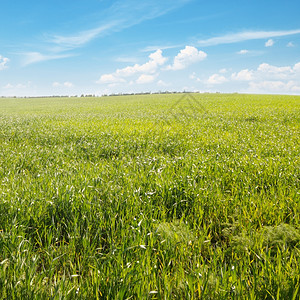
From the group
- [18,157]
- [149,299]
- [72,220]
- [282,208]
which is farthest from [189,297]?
[18,157]

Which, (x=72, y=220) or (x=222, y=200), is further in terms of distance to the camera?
(x=222, y=200)

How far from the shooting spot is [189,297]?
220cm

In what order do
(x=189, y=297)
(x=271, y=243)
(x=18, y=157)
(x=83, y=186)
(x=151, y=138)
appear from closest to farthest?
1. (x=189, y=297)
2. (x=271, y=243)
3. (x=83, y=186)
4. (x=18, y=157)
5. (x=151, y=138)

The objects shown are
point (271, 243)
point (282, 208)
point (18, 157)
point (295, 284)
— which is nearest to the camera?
point (295, 284)

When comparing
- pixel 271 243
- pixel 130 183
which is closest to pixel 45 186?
pixel 130 183

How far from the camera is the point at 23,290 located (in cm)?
227

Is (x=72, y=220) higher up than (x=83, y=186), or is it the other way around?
(x=83, y=186)

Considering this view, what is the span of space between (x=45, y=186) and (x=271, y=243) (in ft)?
13.8

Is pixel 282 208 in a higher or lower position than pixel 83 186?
lower

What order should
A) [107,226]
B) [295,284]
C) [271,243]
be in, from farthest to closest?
[107,226], [271,243], [295,284]

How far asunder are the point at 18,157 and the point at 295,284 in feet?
27.4

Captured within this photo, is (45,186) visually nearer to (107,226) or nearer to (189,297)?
(107,226)

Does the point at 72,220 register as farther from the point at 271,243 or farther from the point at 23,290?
the point at 271,243

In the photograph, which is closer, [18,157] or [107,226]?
[107,226]
